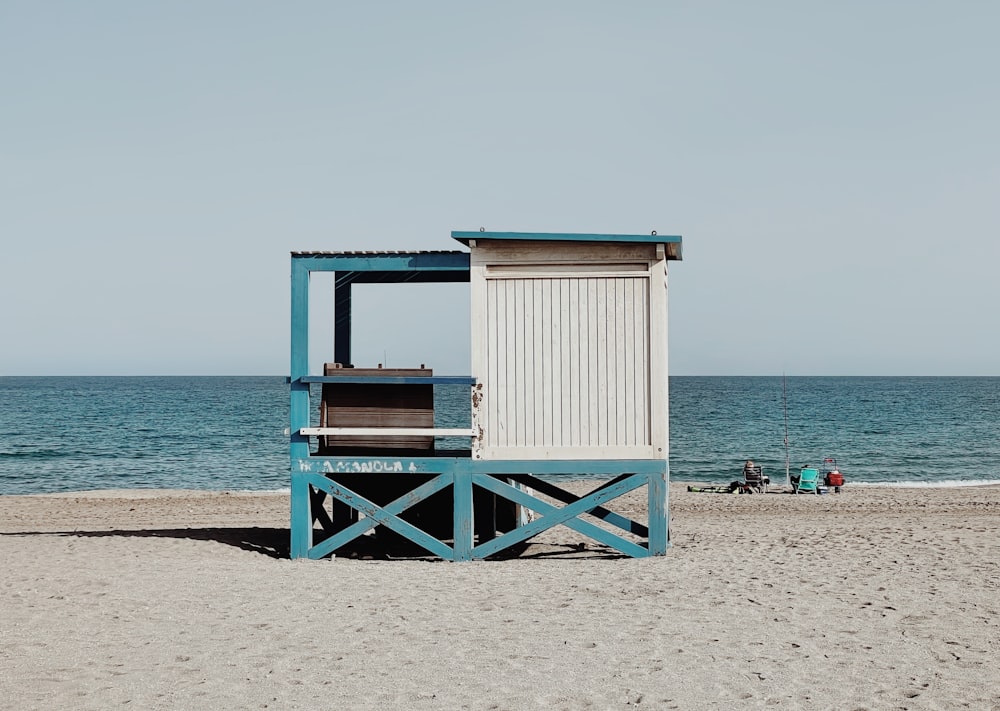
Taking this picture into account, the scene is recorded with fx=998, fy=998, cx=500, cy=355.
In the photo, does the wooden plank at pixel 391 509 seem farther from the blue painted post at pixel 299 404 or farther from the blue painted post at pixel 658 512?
the blue painted post at pixel 658 512

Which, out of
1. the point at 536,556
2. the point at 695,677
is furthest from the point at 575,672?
the point at 536,556

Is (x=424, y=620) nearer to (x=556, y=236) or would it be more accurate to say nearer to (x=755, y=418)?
(x=556, y=236)

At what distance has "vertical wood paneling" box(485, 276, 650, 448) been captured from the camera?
12102 mm

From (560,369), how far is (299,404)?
3272mm

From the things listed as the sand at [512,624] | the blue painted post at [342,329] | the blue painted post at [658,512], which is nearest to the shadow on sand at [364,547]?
the sand at [512,624]

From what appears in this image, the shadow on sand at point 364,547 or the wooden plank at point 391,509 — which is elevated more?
the wooden plank at point 391,509

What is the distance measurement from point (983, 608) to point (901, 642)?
68.0 inches

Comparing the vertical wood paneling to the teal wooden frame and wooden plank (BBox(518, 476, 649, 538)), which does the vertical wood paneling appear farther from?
wooden plank (BBox(518, 476, 649, 538))

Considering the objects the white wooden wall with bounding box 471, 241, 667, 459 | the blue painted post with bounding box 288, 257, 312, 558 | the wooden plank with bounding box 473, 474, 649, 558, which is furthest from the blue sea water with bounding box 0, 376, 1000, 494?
the white wooden wall with bounding box 471, 241, 667, 459

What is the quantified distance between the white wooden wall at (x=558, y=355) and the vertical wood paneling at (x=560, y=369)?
0.04ft

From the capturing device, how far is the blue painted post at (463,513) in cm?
1217

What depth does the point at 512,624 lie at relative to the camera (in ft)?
29.9

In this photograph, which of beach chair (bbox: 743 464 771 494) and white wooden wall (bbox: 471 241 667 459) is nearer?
white wooden wall (bbox: 471 241 667 459)

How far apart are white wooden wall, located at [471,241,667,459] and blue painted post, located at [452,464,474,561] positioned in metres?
0.31
